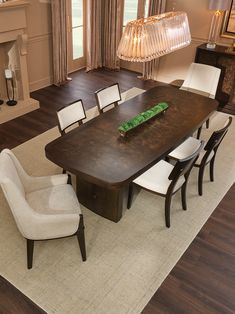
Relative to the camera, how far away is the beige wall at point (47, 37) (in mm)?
5383

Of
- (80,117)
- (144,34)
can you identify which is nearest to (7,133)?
(80,117)

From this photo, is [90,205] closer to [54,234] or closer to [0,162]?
[54,234]

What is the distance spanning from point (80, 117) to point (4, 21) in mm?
1876

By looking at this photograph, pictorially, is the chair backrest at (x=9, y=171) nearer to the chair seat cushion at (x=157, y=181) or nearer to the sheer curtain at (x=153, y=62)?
the chair seat cushion at (x=157, y=181)

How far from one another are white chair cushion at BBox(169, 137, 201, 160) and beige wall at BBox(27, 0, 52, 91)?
319 centimetres

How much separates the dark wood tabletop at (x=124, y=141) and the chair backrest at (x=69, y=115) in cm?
26

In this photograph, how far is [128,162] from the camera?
2855 mm

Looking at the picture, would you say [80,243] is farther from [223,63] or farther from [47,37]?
[47,37]

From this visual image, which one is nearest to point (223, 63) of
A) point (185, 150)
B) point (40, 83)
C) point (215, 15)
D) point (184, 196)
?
point (215, 15)

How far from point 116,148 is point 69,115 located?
822 mm

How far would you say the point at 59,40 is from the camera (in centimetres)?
567

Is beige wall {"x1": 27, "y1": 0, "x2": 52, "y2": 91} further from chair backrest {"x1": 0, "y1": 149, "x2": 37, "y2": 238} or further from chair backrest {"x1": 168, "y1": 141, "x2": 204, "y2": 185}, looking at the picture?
chair backrest {"x1": 168, "y1": 141, "x2": 204, "y2": 185}

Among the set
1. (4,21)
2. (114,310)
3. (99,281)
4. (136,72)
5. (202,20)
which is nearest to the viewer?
(114,310)

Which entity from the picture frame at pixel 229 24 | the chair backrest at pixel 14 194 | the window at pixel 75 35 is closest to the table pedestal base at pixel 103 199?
the chair backrest at pixel 14 194
